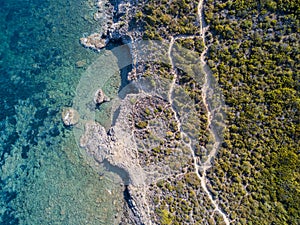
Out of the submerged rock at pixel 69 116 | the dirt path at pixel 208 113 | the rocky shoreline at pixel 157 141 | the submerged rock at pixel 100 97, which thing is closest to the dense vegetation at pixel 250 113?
the rocky shoreline at pixel 157 141

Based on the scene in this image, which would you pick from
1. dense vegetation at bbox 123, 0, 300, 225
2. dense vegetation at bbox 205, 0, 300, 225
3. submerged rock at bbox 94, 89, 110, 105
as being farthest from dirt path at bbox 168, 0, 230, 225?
submerged rock at bbox 94, 89, 110, 105

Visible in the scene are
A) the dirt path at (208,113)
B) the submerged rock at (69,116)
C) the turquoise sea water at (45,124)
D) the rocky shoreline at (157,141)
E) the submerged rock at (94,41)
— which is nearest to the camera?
the dirt path at (208,113)

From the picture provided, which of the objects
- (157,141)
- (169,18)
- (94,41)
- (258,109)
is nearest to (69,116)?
(94,41)

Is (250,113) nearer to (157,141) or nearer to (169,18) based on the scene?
(157,141)

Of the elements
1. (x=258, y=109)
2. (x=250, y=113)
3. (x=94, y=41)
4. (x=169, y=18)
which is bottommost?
(x=250, y=113)

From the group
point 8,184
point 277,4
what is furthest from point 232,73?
point 8,184

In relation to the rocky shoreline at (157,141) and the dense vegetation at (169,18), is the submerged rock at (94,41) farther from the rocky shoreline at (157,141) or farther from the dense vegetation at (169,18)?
the dense vegetation at (169,18)
